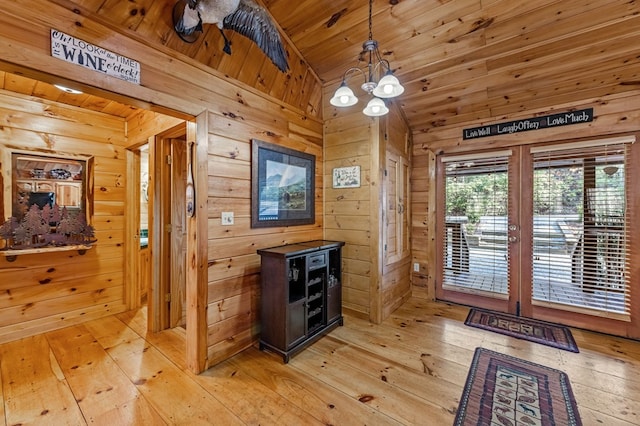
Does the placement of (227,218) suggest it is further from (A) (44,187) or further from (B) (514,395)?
(B) (514,395)

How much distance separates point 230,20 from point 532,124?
325 cm

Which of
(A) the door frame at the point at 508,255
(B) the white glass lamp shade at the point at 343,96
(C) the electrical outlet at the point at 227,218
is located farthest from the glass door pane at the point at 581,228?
(C) the electrical outlet at the point at 227,218

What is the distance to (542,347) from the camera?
8.20 ft

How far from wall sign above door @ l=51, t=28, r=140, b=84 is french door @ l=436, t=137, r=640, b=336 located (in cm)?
346

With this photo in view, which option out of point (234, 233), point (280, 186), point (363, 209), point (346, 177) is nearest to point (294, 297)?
point (234, 233)

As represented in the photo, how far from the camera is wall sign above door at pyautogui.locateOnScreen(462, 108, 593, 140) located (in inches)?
112

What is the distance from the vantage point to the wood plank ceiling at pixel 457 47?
2135 millimetres

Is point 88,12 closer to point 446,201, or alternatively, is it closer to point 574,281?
point 446,201

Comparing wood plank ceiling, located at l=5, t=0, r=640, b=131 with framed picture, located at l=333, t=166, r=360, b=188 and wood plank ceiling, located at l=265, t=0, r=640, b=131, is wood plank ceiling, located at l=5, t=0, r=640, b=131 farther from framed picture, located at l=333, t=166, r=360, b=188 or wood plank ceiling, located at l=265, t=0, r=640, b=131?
framed picture, located at l=333, t=166, r=360, b=188

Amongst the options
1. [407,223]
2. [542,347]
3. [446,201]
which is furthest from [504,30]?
[542,347]

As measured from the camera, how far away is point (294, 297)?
2.45 meters

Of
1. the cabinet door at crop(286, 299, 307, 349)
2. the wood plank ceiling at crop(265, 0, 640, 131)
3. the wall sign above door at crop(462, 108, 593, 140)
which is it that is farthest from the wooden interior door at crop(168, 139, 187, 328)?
the wall sign above door at crop(462, 108, 593, 140)

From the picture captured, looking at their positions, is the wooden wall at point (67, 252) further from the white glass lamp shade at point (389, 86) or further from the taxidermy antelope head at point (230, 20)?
the white glass lamp shade at point (389, 86)

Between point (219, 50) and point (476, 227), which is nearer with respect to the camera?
point (219, 50)
